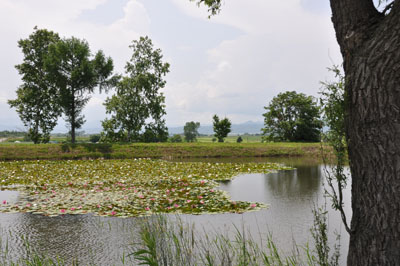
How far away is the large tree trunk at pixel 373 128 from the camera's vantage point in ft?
10.9

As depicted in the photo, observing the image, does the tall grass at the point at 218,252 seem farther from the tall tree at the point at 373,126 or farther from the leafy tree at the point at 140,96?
the leafy tree at the point at 140,96

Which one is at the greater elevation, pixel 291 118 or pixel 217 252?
pixel 291 118

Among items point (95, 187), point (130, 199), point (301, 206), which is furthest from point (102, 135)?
point (301, 206)

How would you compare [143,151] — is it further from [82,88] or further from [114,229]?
[114,229]

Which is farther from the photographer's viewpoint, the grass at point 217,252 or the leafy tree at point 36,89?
the leafy tree at point 36,89

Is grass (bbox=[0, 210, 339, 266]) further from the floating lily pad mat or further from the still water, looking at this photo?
the floating lily pad mat

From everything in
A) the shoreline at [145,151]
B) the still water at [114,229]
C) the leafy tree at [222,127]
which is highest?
the leafy tree at [222,127]

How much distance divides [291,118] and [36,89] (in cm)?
3531

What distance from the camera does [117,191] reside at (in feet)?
36.5

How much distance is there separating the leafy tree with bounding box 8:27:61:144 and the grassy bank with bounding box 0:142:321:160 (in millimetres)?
6495

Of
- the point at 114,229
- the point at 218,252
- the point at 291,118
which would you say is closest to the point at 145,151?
the point at 114,229

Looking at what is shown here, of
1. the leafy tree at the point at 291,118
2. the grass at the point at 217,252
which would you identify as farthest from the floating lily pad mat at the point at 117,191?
the leafy tree at the point at 291,118

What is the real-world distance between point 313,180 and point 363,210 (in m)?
11.2

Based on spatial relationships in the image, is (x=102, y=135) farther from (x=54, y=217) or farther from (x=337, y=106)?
(x=337, y=106)
